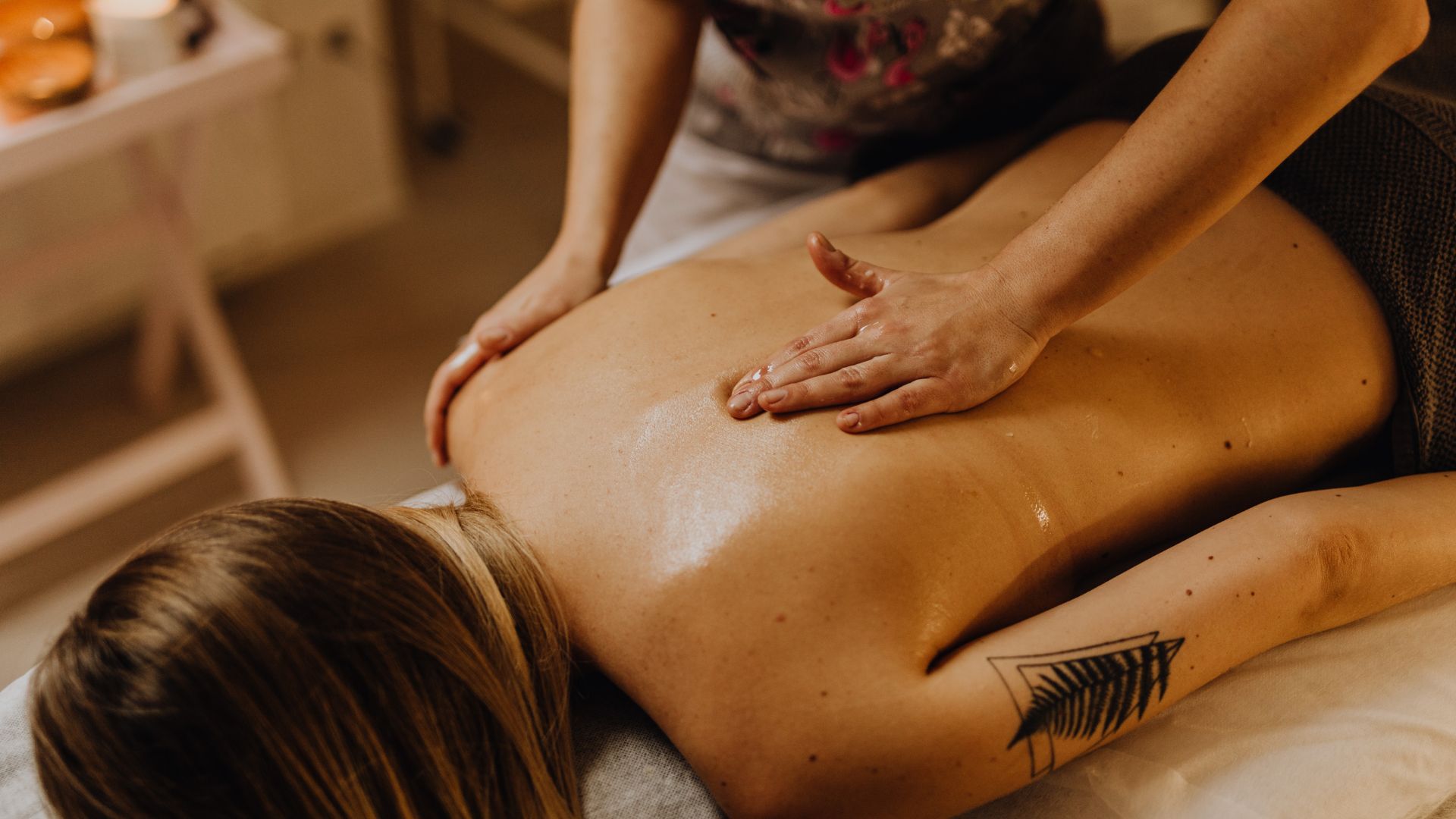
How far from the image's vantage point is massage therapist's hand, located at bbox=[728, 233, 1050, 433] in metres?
0.81

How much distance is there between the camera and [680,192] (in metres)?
1.50

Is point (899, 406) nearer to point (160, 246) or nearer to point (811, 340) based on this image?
point (811, 340)

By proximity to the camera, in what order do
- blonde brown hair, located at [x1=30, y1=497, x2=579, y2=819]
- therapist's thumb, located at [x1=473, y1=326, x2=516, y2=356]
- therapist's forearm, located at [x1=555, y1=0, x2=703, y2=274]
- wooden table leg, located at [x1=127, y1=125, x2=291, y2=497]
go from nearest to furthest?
blonde brown hair, located at [x1=30, y1=497, x2=579, y2=819] → therapist's thumb, located at [x1=473, y1=326, x2=516, y2=356] → therapist's forearm, located at [x1=555, y1=0, x2=703, y2=274] → wooden table leg, located at [x1=127, y1=125, x2=291, y2=497]

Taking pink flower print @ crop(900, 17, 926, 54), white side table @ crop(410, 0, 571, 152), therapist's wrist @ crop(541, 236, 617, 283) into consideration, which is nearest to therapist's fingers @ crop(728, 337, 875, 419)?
therapist's wrist @ crop(541, 236, 617, 283)

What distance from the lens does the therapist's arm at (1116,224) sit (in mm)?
756

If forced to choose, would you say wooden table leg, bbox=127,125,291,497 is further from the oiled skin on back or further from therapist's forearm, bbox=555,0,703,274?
the oiled skin on back

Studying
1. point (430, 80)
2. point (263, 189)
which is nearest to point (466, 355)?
point (263, 189)

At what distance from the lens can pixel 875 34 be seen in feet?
3.73

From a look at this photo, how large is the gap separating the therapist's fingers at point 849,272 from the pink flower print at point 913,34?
13.9 inches

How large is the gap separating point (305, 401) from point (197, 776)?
1495mm

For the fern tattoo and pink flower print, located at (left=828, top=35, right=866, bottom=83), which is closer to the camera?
the fern tattoo

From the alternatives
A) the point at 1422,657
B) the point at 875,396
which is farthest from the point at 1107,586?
the point at 1422,657

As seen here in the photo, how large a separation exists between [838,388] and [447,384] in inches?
17.1

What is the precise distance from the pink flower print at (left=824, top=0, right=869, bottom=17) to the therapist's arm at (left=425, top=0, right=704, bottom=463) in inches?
7.1
